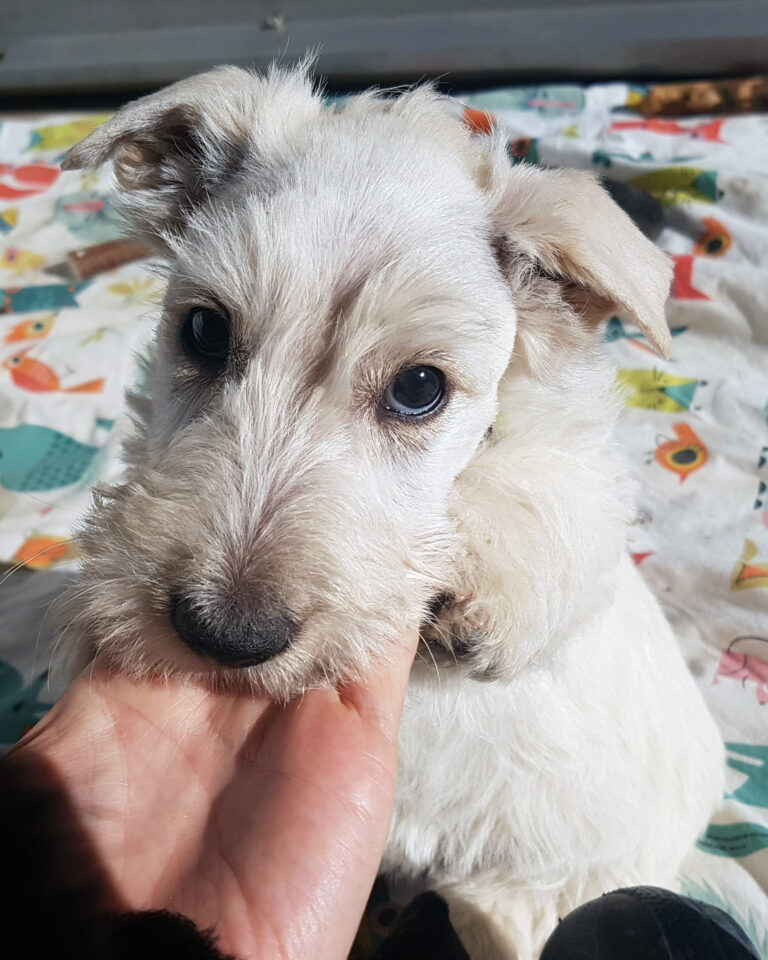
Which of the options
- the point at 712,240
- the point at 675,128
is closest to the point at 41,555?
the point at 712,240

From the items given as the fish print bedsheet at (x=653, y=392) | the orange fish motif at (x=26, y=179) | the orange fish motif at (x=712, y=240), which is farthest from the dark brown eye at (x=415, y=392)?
the orange fish motif at (x=26, y=179)

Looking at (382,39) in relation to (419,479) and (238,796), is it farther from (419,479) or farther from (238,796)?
(238,796)

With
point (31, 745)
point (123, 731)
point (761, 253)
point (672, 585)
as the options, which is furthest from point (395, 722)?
point (761, 253)

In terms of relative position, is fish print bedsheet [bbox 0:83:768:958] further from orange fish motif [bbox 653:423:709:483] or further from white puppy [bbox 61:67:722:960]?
white puppy [bbox 61:67:722:960]

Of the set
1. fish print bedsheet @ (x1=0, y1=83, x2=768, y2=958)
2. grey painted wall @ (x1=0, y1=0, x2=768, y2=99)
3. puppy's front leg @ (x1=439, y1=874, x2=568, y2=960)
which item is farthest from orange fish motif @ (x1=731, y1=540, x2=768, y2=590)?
grey painted wall @ (x1=0, y1=0, x2=768, y2=99)

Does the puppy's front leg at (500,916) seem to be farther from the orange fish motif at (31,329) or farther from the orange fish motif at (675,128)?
the orange fish motif at (675,128)

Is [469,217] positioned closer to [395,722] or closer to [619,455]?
[619,455]
